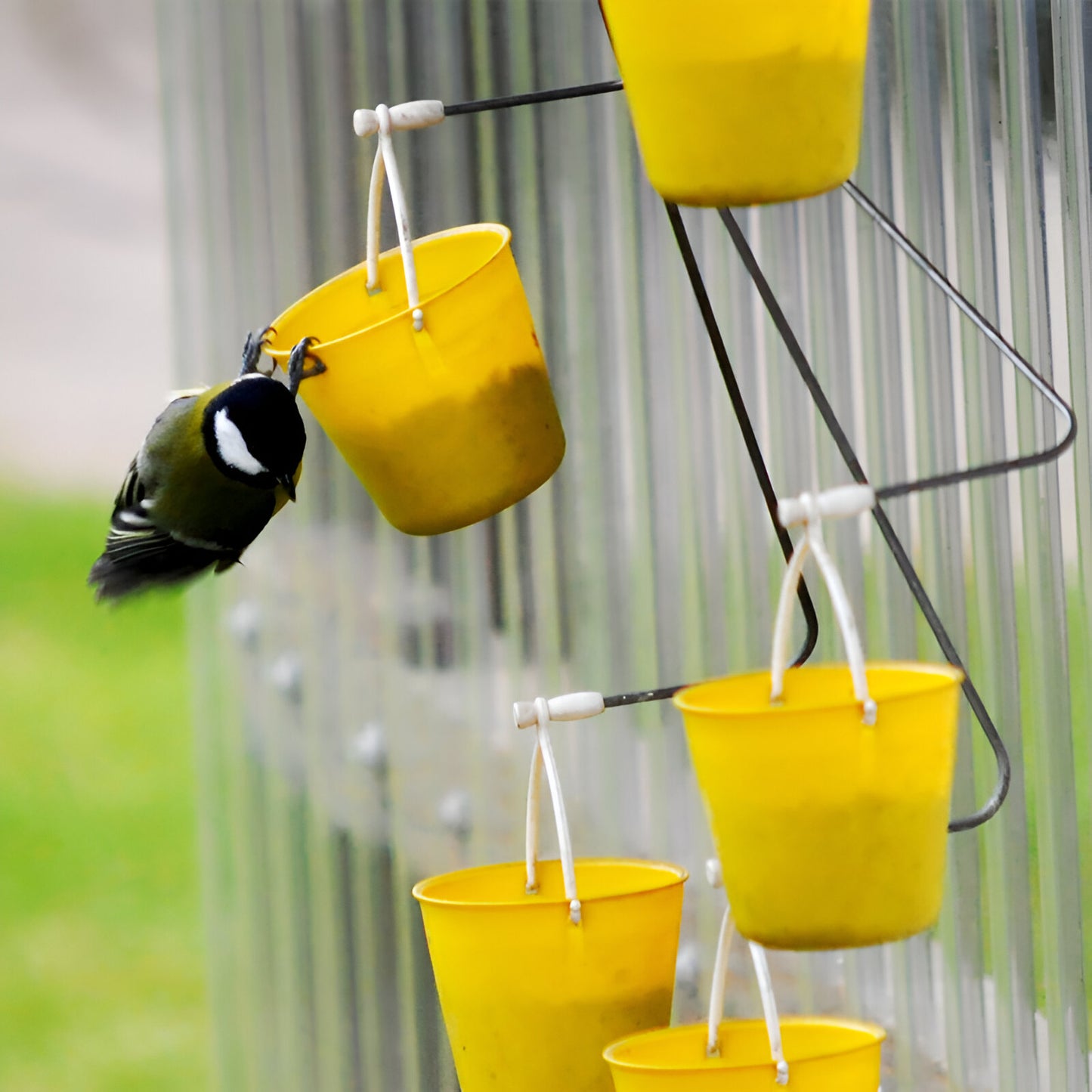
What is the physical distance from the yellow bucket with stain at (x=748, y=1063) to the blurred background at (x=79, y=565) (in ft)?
4.80

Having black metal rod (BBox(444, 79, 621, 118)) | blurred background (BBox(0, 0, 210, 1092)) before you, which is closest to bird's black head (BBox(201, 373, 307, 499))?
black metal rod (BBox(444, 79, 621, 118))

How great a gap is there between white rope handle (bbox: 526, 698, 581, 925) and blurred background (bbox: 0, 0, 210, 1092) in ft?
4.59

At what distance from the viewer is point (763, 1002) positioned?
2.42ft

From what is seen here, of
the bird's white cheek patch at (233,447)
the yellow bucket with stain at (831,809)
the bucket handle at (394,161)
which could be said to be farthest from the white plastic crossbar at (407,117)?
the yellow bucket with stain at (831,809)

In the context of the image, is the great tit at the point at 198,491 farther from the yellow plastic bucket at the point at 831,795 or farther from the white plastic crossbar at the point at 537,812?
the yellow plastic bucket at the point at 831,795

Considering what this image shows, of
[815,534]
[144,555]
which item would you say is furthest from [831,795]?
[144,555]

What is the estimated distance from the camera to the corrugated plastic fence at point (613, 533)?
121cm

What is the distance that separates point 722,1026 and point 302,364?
446 millimetres

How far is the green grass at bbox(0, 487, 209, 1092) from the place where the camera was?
208 cm

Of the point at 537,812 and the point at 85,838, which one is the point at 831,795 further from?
the point at 85,838

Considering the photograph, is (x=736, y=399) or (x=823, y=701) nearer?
(x=823, y=701)

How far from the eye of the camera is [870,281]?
1.25 m

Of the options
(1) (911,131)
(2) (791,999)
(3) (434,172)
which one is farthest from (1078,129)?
(2) (791,999)

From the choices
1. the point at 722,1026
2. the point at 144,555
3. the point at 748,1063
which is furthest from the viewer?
the point at 144,555
